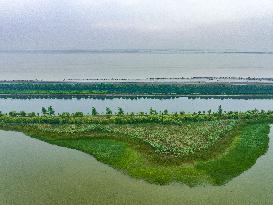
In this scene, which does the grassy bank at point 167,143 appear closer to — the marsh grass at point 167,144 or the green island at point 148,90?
the marsh grass at point 167,144

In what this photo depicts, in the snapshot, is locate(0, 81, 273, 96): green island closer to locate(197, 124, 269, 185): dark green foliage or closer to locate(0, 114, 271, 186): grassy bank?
locate(0, 114, 271, 186): grassy bank

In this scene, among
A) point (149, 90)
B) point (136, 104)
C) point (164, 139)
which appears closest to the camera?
point (164, 139)

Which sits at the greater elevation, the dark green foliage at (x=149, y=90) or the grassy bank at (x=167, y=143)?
the dark green foliage at (x=149, y=90)

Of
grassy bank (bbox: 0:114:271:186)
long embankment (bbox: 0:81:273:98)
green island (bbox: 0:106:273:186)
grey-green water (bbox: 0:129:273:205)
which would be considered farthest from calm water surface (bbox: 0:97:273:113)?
grey-green water (bbox: 0:129:273:205)

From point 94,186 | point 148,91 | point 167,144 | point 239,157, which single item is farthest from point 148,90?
point 94,186

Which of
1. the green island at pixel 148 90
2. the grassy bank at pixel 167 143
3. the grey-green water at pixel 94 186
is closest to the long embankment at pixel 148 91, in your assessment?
the green island at pixel 148 90

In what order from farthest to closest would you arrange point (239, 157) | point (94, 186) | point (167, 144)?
point (167, 144)
point (239, 157)
point (94, 186)

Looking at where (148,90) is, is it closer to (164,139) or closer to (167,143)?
(164,139)
